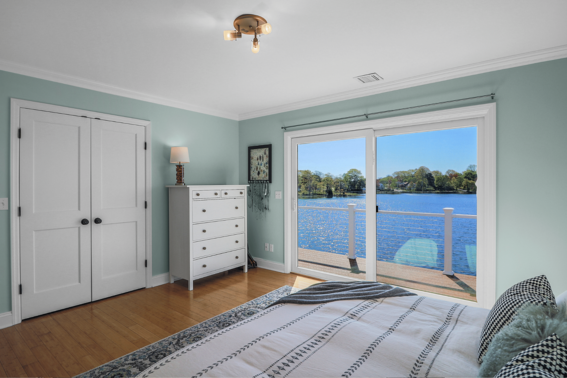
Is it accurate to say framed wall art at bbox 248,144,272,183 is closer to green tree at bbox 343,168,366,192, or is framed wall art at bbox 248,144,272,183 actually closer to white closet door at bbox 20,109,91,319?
green tree at bbox 343,168,366,192

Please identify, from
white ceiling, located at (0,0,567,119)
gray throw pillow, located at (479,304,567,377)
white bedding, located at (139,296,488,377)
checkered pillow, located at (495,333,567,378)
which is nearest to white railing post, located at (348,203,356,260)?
white ceiling, located at (0,0,567,119)

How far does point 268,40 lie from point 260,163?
97.8 inches

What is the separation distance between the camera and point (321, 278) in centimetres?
411

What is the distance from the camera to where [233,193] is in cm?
431

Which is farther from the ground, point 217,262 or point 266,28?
point 266,28

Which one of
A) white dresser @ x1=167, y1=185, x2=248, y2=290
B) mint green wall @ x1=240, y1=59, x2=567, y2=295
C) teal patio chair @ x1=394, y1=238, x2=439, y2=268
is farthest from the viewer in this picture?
white dresser @ x1=167, y1=185, x2=248, y2=290

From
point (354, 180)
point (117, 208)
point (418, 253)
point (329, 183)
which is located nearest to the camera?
point (418, 253)

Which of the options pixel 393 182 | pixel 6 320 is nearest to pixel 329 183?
pixel 393 182

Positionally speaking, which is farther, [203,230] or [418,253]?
[203,230]

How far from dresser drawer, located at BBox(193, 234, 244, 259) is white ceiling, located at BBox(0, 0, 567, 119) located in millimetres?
1984

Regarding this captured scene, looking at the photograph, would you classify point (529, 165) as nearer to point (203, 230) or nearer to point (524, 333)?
point (524, 333)

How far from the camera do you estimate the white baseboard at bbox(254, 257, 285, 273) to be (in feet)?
14.8

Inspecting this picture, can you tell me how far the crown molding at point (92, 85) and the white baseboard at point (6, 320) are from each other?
2.30m

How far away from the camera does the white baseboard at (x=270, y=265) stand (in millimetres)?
4523
